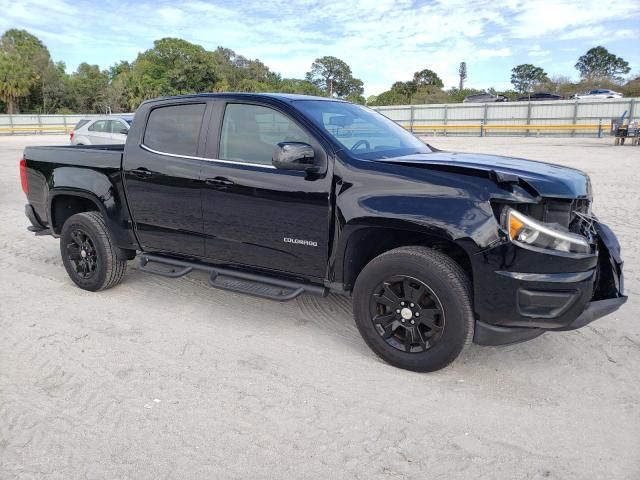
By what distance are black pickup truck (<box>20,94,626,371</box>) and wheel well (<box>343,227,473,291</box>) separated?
11mm

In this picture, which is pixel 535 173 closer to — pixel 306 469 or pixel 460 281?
pixel 460 281

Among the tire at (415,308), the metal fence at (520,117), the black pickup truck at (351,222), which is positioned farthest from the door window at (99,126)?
the metal fence at (520,117)

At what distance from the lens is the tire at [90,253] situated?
4.88m

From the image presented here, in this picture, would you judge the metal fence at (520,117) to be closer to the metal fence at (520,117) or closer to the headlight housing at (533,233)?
the metal fence at (520,117)

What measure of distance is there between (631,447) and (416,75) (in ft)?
273

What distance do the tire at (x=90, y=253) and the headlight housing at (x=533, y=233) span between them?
3.51 meters

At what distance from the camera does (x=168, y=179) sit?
173 inches

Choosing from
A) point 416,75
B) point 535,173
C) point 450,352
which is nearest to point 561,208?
point 535,173

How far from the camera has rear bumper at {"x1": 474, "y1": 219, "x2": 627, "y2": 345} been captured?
3.05m

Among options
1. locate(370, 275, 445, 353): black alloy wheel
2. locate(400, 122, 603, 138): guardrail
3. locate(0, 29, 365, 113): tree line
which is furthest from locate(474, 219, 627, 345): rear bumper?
locate(0, 29, 365, 113): tree line

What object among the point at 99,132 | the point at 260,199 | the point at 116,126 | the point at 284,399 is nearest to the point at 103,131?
the point at 99,132

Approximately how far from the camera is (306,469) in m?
2.58

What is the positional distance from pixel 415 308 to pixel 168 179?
2300mm

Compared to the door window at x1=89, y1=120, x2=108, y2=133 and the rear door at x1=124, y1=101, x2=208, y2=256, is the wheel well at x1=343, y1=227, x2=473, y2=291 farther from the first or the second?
the door window at x1=89, y1=120, x2=108, y2=133
